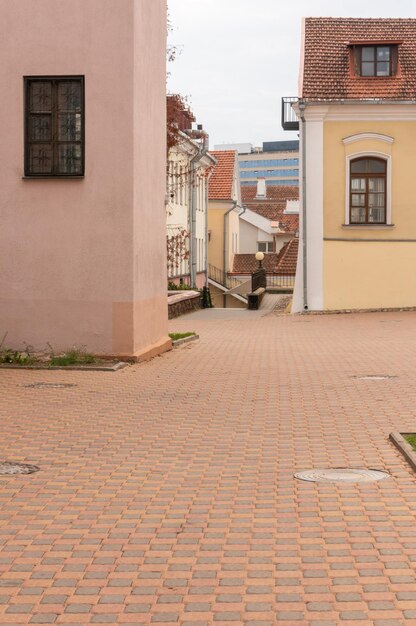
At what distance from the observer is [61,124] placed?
18531 mm

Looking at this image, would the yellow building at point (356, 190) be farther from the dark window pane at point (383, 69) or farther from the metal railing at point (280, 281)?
the metal railing at point (280, 281)

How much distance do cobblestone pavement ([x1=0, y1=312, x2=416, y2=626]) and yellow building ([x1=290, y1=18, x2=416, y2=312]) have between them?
1993 centimetres

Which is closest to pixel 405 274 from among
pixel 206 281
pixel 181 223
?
pixel 181 223

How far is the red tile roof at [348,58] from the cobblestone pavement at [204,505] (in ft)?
69.7

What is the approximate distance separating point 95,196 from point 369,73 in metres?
20.4

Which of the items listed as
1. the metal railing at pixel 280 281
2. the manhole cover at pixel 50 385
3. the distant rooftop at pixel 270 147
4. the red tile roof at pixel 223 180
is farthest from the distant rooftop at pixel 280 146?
the manhole cover at pixel 50 385

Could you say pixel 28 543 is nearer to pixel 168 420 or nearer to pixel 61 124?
pixel 168 420

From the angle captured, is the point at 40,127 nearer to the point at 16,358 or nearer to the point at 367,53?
the point at 16,358

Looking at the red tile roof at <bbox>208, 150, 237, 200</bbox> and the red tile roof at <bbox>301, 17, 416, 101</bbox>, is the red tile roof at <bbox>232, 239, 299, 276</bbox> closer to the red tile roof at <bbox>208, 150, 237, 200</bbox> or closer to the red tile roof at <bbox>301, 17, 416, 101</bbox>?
the red tile roof at <bbox>208, 150, 237, 200</bbox>

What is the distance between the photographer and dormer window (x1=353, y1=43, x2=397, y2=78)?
36656mm

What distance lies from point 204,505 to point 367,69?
101 feet

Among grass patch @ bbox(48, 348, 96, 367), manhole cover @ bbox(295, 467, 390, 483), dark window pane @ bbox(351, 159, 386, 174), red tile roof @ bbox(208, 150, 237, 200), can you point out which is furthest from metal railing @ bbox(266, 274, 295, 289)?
manhole cover @ bbox(295, 467, 390, 483)

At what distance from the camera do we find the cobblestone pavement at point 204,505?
18.8ft

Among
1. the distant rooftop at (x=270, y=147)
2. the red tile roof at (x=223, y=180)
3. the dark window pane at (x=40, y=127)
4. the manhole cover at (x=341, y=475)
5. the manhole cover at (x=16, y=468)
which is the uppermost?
the distant rooftop at (x=270, y=147)
